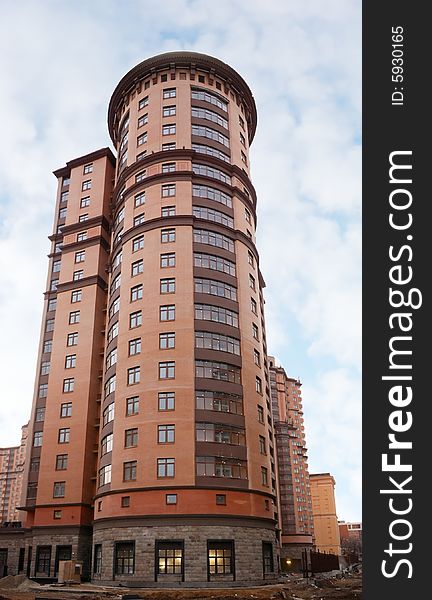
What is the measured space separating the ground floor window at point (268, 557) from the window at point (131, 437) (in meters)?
13.4

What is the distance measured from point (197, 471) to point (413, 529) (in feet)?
108

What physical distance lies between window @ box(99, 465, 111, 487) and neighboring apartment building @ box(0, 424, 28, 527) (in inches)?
5798

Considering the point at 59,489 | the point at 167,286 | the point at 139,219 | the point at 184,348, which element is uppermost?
the point at 139,219

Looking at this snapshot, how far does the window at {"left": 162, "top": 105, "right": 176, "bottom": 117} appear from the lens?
2269 inches

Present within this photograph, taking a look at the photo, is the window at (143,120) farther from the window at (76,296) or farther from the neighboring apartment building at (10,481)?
the neighboring apartment building at (10,481)

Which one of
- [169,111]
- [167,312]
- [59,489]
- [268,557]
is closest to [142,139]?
[169,111]

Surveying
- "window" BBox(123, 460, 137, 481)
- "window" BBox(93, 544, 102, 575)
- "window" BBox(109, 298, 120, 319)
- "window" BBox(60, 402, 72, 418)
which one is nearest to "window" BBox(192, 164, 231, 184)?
"window" BBox(109, 298, 120, 319)

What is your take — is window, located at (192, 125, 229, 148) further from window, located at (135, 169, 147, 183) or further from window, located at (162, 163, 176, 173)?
window, located at (135, 169, 147, 183)

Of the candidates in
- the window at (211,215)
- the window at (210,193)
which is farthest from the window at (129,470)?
the window at (210,193)

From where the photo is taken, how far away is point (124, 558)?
4116 cm

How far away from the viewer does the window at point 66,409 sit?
57250 mm

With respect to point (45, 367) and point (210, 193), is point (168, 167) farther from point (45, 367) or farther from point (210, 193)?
point (45, 367)

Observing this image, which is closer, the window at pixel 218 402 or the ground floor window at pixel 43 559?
the window at pixel 218 402

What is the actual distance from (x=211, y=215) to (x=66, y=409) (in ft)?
84.6
